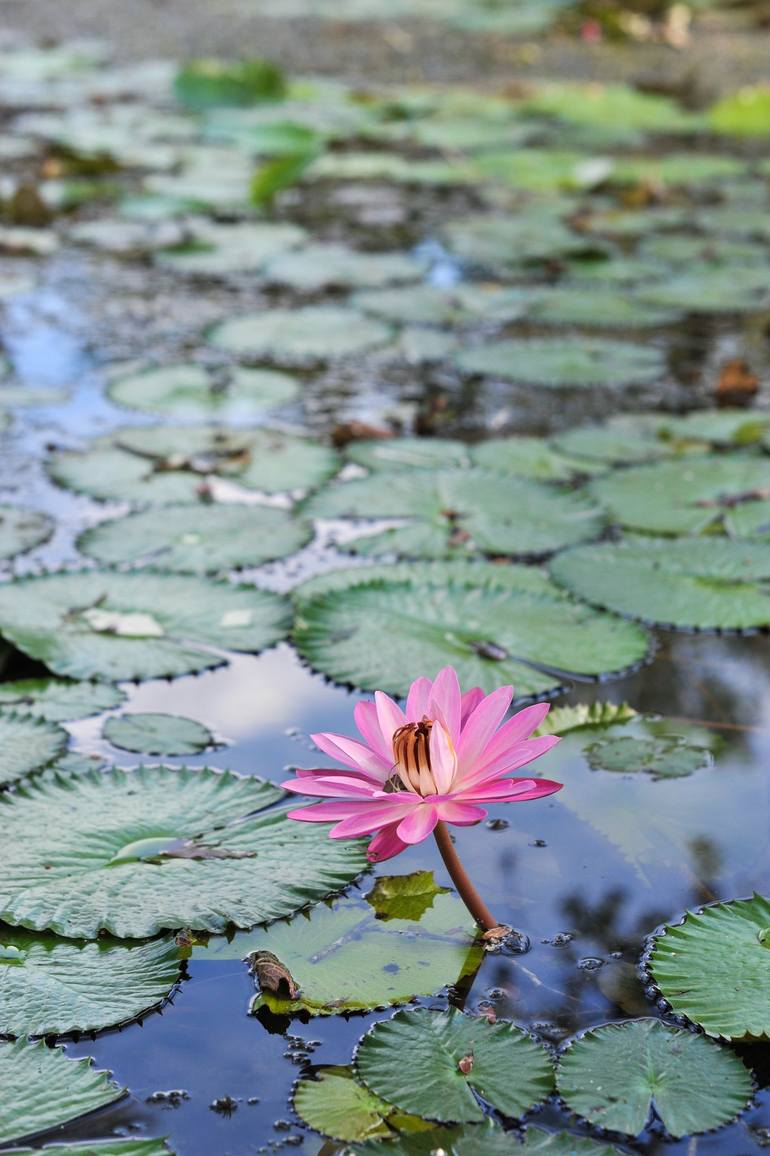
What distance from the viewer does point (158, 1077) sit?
1.07 m

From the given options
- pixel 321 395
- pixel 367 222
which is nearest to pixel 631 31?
pixel 367 222

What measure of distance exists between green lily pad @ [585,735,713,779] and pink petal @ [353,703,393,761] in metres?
0.44

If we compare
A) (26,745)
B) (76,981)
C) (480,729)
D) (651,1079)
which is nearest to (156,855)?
(76,981)

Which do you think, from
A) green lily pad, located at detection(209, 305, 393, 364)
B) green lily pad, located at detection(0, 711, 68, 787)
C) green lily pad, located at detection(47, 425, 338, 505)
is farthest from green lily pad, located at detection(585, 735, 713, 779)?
green lily pad, located at detection(209, 305, 393, 364)

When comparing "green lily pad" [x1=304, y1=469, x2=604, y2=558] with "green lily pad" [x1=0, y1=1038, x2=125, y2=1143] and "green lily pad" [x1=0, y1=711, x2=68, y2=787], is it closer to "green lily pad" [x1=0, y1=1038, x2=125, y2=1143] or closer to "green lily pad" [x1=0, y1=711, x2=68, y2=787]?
"green lily pad" [x1=0, y1=711, x2=68, y2=787]

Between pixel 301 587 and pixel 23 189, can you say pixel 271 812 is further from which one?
pixel 23 189

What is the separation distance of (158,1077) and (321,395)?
185cm

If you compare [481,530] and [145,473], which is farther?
[145,473]

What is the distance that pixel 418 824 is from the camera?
3.41 ft

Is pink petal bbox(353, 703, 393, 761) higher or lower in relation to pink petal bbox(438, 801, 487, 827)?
higher

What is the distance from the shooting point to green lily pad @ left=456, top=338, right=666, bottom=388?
2.77 m

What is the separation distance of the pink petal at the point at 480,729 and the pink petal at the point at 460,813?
43mm

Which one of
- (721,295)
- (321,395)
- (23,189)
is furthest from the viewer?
(23,189)

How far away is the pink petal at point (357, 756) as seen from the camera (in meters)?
1.11
